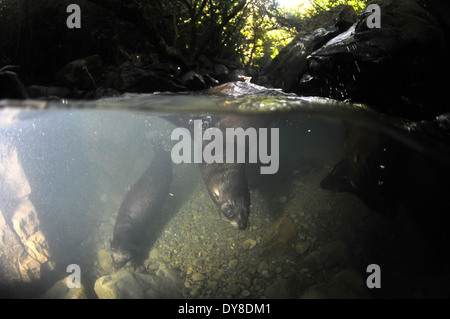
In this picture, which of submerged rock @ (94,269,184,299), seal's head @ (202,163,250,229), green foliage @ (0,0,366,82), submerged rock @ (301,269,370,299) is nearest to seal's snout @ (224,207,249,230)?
seal's head @ (202,163,250,229)

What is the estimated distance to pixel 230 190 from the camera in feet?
14.3

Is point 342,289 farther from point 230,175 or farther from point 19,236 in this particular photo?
point 19,236

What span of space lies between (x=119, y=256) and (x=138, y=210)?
43.7 inches

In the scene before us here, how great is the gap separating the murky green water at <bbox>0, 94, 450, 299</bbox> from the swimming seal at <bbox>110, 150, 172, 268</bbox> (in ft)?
0.70

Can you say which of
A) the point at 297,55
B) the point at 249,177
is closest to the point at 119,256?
the point at 249,177

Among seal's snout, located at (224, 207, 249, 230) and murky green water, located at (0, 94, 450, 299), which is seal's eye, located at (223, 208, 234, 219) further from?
murky green water, located at (0, 94, 450, 299)

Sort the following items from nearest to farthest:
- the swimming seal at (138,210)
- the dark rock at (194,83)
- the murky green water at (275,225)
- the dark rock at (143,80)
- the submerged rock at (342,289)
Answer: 1. the submerged rock at (342,289)
2. the murky green water at (275,225)
3. the swimming seal at (138,210)
4. the dark rock at (143,80)
5. the dark rock at (194,83)

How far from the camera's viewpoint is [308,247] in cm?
334

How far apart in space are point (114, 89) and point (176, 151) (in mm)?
2529

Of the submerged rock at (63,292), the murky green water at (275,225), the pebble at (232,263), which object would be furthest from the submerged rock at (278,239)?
the submerged rock at (63,292)

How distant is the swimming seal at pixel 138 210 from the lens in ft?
13.9

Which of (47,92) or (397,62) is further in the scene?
(47,92)

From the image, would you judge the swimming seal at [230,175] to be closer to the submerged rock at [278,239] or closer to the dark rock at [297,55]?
the submerged rock at [278,239]
